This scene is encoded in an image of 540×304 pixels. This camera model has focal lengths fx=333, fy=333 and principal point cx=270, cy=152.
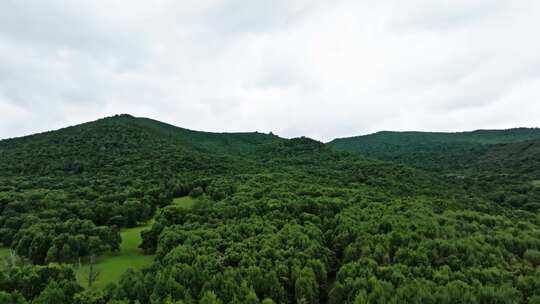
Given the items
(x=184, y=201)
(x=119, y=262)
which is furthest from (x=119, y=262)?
(x=184, y=201)

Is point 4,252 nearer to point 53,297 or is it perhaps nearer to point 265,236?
point 53,297

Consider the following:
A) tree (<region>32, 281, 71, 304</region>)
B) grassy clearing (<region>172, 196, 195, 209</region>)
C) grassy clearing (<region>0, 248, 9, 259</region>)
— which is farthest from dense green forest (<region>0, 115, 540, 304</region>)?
grassy clearing (<region>172, 196, 195, 209</region>)

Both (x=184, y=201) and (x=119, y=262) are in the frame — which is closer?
(x=119, y=262)

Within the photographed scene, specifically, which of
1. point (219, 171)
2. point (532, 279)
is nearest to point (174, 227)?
point (532, 279)

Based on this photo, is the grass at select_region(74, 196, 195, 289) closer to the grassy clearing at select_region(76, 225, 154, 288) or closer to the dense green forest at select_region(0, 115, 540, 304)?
the grassy clearing at select_region(76, 225, 154, 288)

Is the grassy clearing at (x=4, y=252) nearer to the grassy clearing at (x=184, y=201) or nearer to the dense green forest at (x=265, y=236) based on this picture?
the dense green forest at (x=265, y=236)

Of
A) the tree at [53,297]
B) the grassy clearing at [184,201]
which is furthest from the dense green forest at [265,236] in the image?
the grassy clearing at [184,201]
